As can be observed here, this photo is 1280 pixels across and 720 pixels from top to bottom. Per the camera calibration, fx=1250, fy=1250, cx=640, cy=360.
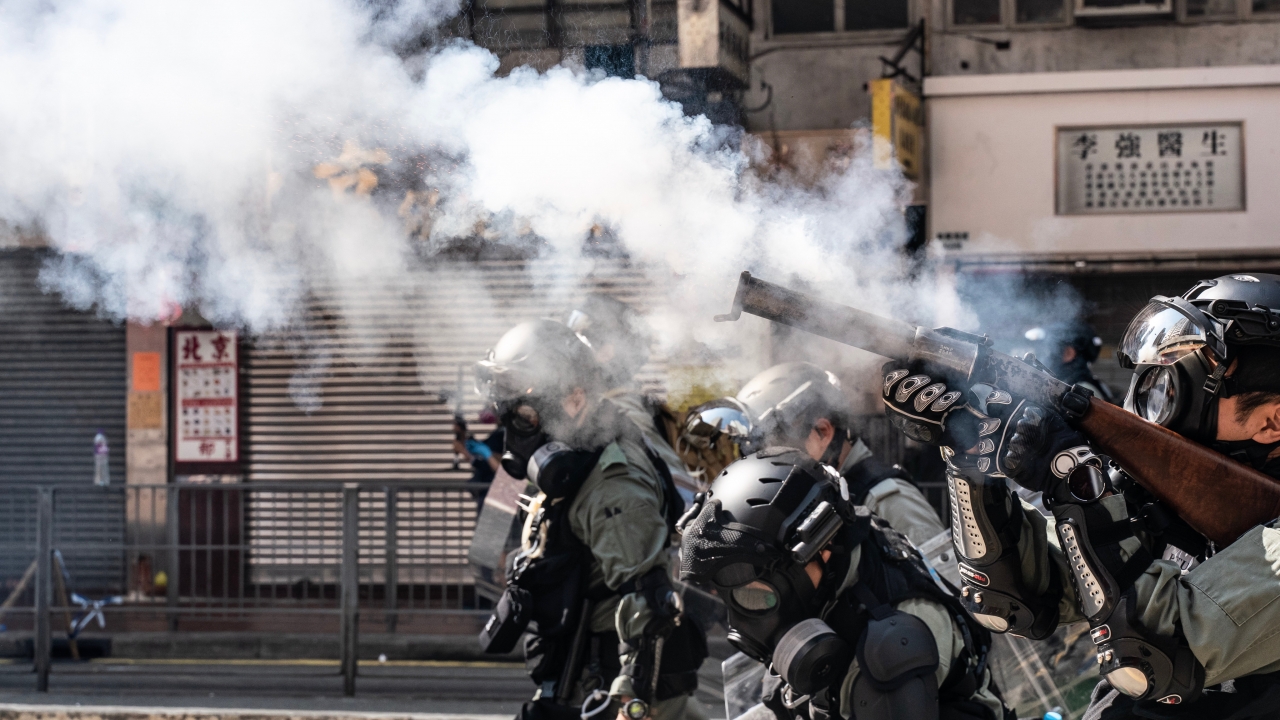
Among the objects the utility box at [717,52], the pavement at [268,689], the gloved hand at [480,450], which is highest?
the utility box at [717,52]

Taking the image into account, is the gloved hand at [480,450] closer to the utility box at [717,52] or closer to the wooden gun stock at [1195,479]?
the utility box at [717,52]

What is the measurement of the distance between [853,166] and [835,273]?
18.7ft

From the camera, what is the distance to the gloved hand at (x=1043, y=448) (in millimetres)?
2496

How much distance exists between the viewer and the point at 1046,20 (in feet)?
34.1

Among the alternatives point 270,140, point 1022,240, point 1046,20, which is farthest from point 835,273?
point 1046,20

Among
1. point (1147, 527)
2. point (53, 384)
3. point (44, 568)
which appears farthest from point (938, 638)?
point (53, 384)

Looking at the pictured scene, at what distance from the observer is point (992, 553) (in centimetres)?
265

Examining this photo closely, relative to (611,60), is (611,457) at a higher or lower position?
lower

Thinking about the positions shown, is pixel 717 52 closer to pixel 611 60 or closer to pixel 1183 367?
pixel 611 60

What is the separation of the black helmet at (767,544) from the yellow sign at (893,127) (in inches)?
253

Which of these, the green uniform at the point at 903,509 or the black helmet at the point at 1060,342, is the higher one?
the black helmet at the point at 1060,342

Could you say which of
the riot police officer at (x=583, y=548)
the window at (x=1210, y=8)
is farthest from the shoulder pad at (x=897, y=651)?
the window at (x=1210, y=8)

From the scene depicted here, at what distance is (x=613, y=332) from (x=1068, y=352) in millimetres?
3000

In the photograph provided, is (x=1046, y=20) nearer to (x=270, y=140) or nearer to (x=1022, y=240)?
(x=1022, y=240)
